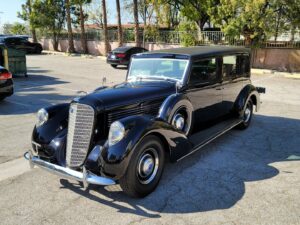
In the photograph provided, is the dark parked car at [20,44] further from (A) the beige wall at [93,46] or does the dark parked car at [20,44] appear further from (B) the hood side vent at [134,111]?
(B) the hood side vent at [134,111]

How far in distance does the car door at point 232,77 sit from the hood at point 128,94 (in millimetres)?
1608

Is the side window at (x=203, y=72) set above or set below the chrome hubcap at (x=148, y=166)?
above

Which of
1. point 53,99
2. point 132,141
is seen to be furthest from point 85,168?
point 53,99

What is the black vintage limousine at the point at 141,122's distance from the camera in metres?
3.86

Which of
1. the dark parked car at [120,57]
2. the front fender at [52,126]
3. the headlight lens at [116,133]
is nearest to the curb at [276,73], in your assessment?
the dark parked car at [120,57]

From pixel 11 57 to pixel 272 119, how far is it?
1094cm

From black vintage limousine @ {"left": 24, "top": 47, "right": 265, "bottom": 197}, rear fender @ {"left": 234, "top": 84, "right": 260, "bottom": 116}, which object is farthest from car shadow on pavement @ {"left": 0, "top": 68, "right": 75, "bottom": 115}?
rear fender @ {"left": 234, "top": 84, "right": 260, "bottom": 116}

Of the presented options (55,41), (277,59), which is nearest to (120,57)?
(277,59)

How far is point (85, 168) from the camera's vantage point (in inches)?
152

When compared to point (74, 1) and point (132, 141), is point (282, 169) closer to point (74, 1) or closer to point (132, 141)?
point (132, 141)

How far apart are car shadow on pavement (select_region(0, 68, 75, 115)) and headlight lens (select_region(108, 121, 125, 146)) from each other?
5238 mm

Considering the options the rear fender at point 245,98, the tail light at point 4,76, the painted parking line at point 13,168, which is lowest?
the painted parking line at point 13,168

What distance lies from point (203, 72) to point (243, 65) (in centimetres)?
183

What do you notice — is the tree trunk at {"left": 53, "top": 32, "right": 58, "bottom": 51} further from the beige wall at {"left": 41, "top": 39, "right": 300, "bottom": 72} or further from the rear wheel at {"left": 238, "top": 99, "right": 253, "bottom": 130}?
the rear wheel at {"left": 238, "top": 99, "right": 253, "bottom": 130}
